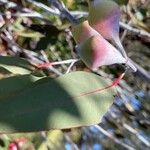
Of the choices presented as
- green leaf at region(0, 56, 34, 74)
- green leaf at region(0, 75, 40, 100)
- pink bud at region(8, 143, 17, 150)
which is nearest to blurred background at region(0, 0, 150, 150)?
pink bud at region(8, 143, 17, 150)

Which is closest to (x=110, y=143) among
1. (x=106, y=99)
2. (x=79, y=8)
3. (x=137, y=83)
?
(x=137, y=83)

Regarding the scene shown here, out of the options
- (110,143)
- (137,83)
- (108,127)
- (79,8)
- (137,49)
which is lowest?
(110,143)

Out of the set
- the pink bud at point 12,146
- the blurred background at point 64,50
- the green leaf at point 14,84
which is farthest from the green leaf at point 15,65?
the pink bud at point 12,146

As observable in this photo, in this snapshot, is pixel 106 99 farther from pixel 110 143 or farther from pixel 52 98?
pixel 110 143

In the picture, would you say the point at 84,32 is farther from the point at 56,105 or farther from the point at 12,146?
the point at 12,146

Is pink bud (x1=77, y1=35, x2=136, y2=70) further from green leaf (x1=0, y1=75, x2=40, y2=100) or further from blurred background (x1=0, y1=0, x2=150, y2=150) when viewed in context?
blurred background (x1=0, y1=0, x2=150, y2=150)

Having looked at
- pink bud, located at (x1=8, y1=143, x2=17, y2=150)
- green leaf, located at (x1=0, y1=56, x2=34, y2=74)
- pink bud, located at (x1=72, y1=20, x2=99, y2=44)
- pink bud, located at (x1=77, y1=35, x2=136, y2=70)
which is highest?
pink bud, located at (x1=72, y1=20, x2=99, y2=44)
